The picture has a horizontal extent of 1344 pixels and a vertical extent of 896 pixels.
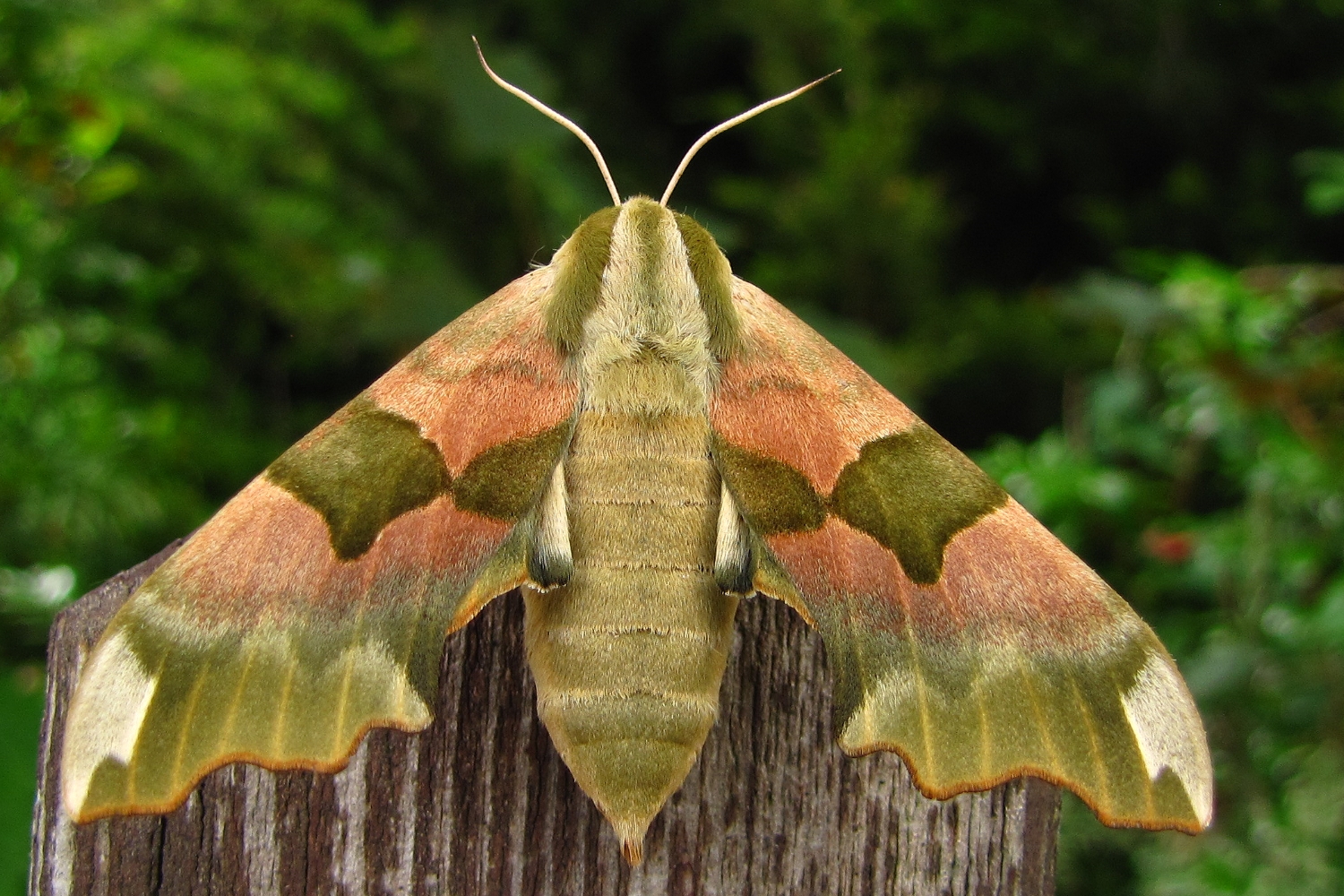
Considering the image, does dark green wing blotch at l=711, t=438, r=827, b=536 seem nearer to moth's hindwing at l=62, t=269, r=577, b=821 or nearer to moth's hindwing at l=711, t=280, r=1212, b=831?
moth's hindwing at l=711, t=280, r=1212, b=831

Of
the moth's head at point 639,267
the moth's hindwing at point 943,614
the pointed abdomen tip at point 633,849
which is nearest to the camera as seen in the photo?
the pointed abdomen tip at point 633,849

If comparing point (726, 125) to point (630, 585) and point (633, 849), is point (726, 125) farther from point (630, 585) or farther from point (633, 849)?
point (633, 849)

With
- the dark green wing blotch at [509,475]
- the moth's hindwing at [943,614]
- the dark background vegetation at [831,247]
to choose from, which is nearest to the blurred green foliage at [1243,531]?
the dark background vegetation at [831,247]

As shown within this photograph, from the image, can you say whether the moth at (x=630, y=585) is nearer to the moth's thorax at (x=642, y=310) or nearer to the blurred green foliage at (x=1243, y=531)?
the moth's thorax at (x=642, y=310)

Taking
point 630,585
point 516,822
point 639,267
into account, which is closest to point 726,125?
point 639,267

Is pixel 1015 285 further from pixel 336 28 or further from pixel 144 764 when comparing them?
pixel 144 764

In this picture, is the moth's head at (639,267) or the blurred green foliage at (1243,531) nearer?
the moth's head at (639,267)

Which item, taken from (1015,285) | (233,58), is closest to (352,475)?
(233,58)
